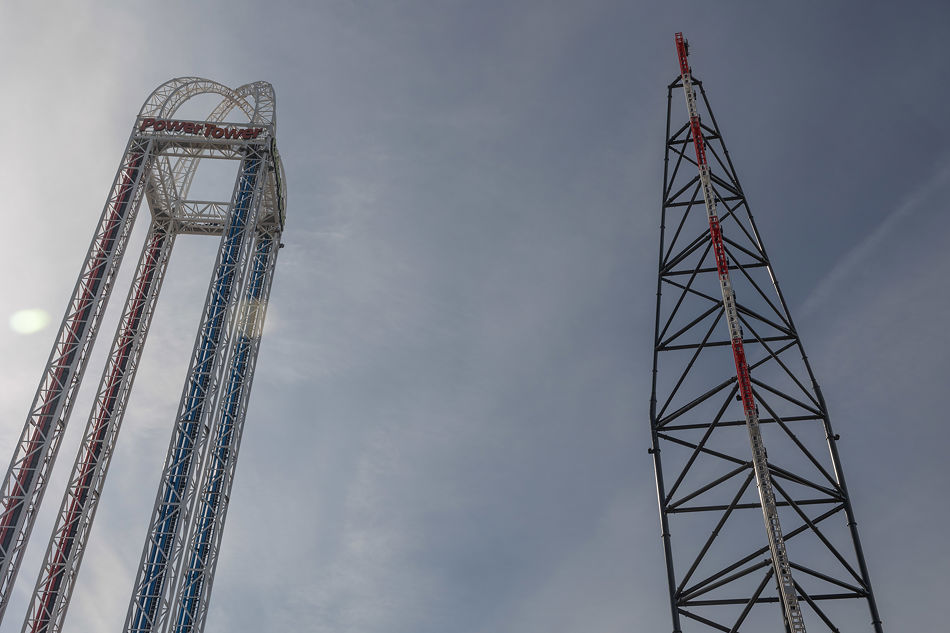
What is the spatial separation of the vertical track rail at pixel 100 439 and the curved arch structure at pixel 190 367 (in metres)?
0.06

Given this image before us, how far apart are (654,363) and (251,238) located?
24.8 metres

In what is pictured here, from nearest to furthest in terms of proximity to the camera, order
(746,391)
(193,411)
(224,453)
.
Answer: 1. (746,391)
2. (193,411)
3. (224,453)

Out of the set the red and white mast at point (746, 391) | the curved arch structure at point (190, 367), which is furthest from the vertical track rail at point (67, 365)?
the red and white mast at point (746, 391)

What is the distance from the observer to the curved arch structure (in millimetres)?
35281

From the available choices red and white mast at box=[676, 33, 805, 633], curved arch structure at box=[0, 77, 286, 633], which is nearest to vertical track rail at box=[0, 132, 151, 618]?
curved arch structure at box=[0, 77, 286, 633]

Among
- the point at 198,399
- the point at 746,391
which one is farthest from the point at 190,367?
the point at 746,391

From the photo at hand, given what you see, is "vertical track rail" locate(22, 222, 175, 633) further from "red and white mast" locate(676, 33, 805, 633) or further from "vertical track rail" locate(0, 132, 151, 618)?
"red and white mast" locate(676, 33, 805, 633)

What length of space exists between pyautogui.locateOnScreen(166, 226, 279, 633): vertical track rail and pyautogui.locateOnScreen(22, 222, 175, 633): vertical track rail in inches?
214

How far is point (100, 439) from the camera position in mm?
41531

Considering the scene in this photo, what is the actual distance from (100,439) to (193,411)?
281 inches

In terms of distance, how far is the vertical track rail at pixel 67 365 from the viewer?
34594 millimetres

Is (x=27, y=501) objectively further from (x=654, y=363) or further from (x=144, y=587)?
(x=654, y=363)

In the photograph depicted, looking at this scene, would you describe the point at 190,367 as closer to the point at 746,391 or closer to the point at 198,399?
the point at 198,399

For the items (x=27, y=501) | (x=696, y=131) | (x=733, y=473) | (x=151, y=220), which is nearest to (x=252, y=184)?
(x=151, y=220)
